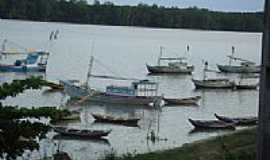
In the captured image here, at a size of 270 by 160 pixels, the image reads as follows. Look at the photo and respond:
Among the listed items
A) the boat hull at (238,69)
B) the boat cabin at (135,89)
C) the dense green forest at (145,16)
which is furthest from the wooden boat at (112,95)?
the dense green forest at (145,16)

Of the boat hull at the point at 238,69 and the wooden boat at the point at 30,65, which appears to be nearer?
the wooden boat at the point at 30,65

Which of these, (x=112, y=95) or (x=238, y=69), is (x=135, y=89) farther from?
(x=238, y=69)

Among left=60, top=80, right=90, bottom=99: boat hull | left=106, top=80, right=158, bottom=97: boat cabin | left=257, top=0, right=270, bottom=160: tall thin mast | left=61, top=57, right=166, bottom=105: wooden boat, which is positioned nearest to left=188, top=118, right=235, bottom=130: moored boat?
left=61, top=57, right=166, bottom=105: wooden boat

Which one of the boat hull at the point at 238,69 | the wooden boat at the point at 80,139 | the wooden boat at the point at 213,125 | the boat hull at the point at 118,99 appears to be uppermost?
the wooden boat at the point at 80,139

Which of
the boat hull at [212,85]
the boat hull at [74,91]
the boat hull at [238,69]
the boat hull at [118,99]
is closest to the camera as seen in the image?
the boat hull at [118,99]

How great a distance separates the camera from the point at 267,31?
345 centimetres

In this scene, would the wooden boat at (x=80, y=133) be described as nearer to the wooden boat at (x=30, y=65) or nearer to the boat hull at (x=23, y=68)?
the wooden boat at (x=30, y=65)

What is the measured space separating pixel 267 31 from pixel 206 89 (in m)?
38.8

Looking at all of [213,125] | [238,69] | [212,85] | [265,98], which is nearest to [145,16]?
[238,69]

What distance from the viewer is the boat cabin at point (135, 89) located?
107 ft

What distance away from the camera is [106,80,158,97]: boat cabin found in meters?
32.7

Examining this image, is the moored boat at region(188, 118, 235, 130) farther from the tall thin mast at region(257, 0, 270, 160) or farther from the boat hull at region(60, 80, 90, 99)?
the tall thin mast at region(257, 0, 270, 160)

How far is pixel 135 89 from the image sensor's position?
3391 cm

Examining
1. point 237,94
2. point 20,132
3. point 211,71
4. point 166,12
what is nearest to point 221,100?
point 237,94
